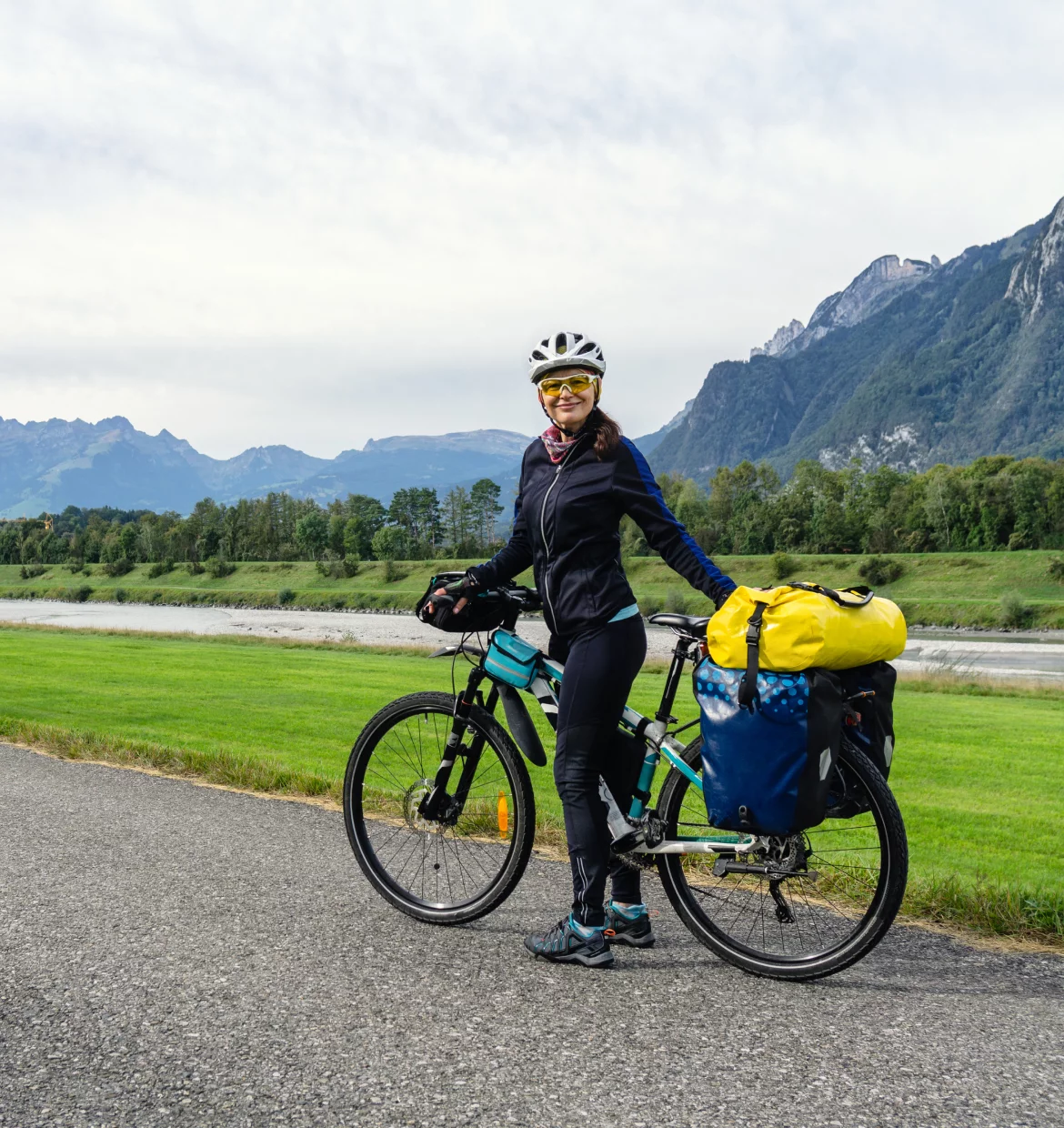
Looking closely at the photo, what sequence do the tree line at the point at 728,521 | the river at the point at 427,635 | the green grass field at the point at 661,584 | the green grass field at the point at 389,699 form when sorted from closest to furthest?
the green grass field at the point at 389,699, the river at the point at 427,635, the green grass field at the point at 661,584, the tree line at the point at 728,521

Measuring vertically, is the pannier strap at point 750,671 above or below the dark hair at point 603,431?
below

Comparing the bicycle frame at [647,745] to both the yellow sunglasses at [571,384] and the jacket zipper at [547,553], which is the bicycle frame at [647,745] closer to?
the jacket zipper at [547,553]

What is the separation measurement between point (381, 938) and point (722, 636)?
5.96 ft

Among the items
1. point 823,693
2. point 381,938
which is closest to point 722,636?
point 823,693

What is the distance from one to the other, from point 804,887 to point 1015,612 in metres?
61.4

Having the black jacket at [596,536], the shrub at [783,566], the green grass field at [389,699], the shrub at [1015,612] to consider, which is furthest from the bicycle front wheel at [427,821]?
the shrub at [783,566]

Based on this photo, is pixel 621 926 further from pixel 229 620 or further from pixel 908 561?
pixel 908 561

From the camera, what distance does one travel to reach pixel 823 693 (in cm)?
339

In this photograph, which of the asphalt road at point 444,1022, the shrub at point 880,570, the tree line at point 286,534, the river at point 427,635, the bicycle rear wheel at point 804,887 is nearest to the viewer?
the asphalt road at point 444,1022

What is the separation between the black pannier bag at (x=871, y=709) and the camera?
3.55 m

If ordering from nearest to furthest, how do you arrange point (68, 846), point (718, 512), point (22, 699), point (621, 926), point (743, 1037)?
point (743, 1037), point (621, 926), point (68, 846), point (22, 699), point (718, 512)

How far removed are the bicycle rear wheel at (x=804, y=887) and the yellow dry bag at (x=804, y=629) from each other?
364 millimetres

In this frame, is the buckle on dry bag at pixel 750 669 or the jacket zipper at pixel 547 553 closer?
the buckle on dry bag at pixel 750 669

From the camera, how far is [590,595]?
12.8ft
